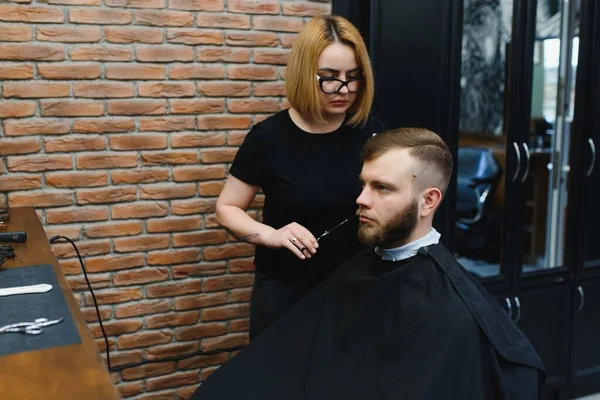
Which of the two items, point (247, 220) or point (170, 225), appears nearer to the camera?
point (247, 220)

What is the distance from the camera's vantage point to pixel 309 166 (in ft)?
6.13

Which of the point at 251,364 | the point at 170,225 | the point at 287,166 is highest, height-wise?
the point at 287,166

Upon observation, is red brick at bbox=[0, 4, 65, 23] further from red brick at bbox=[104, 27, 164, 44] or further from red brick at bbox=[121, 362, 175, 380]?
A: red brick at bbox=[121, 362, 175, 380]

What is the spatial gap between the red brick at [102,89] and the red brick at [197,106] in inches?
6.3

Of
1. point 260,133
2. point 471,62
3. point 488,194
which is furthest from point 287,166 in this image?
point 471,62

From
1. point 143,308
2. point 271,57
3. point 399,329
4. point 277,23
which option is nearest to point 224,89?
point 271,57

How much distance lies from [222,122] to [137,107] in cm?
32

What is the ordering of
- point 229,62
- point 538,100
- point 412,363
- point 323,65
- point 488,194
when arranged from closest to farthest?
point 412,363 → point 323,65 → point 229,62 → point 538,100 → point 488,194

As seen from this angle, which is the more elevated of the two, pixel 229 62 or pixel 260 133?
pixel 229 62

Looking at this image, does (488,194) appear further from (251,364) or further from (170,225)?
(251,364)

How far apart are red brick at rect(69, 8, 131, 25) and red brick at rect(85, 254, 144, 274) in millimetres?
817

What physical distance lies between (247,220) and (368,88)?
53 centimetres

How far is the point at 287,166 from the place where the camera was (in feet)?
6.14

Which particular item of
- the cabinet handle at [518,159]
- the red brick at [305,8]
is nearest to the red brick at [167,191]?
the red brick at [305,8]
